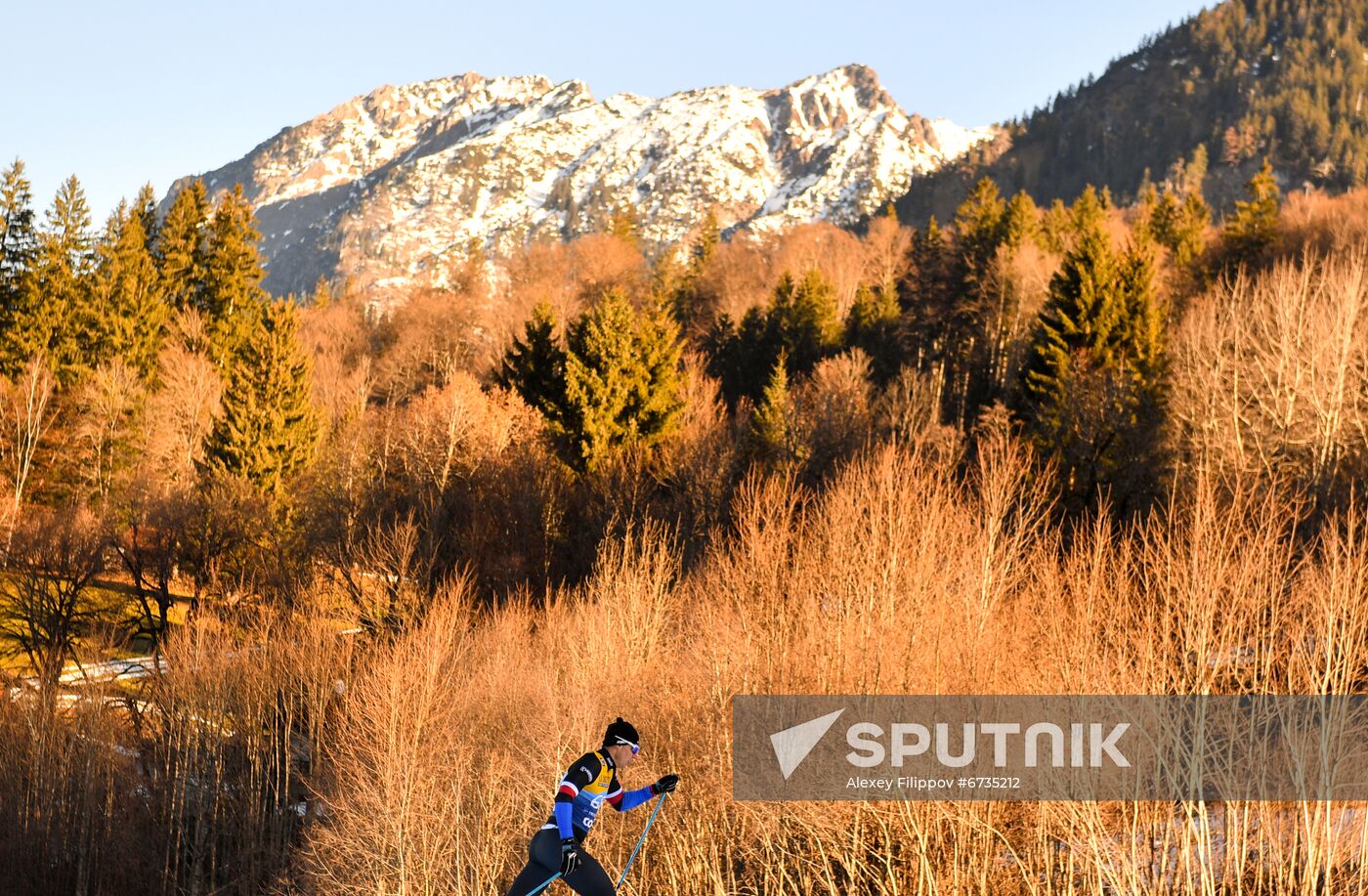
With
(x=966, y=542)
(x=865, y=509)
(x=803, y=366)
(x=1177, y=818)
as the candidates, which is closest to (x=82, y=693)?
(x=865, y=509)

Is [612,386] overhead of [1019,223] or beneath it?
beneath

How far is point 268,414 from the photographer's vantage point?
158ft

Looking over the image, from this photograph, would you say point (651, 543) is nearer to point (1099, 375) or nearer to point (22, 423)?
point (1099, 375)

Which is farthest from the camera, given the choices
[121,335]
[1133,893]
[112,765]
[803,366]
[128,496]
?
[803,366]

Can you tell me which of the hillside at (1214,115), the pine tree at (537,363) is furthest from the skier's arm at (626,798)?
the hillside at (1214,115)

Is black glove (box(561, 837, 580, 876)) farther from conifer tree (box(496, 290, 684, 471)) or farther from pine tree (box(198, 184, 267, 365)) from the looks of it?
pine tree (box(198, 184, 267, 365))

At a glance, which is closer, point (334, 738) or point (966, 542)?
point (966, 542)

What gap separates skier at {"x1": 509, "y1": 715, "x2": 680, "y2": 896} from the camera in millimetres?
9438

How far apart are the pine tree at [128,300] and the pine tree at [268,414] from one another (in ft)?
32.8

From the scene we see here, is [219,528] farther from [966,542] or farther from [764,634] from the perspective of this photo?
[966,542]

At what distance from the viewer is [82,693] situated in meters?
34.1

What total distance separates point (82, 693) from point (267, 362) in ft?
63.7

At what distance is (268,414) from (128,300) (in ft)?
55.6

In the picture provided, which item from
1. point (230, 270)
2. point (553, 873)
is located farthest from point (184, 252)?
point (553, 873)
